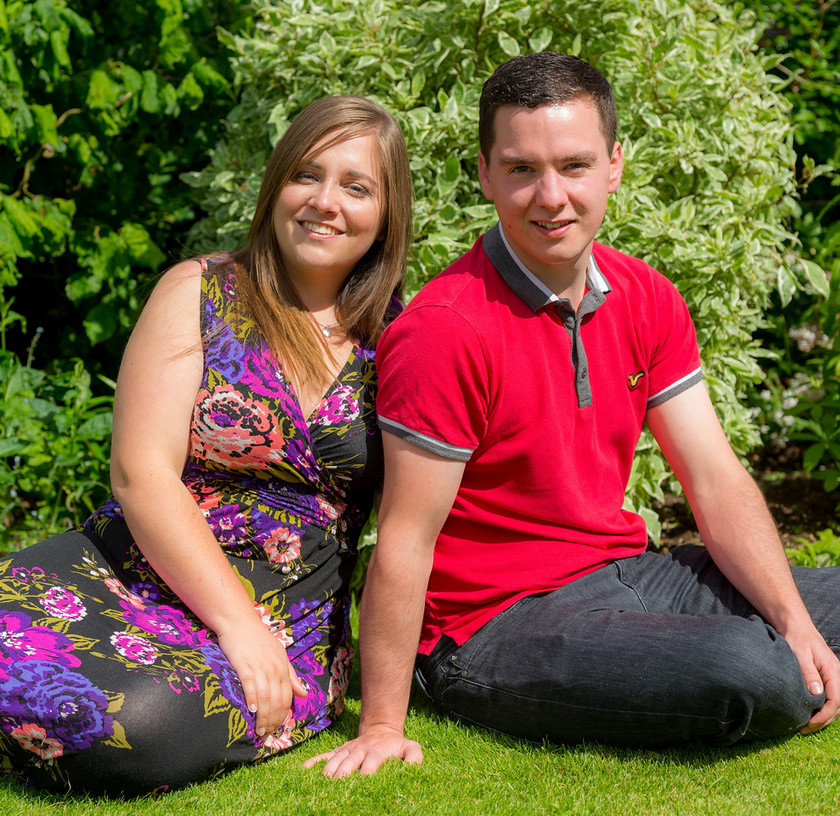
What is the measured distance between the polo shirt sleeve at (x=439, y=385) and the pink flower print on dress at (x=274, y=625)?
562 millimetres

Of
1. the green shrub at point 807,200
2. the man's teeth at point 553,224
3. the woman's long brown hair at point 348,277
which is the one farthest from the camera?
the green shrub at point 807,200

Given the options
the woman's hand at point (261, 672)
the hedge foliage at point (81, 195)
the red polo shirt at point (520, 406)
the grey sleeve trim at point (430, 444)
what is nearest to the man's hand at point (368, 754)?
the woman's hand at point (261, 672)

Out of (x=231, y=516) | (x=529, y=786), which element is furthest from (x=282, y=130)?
(x=529, y=786)

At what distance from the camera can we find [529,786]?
2.30 m

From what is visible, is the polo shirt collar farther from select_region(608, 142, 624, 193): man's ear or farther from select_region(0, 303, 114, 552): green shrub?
select_region(0, 303, 114, 552): green shrub

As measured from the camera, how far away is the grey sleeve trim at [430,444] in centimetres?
235

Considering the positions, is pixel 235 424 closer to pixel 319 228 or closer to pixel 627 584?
pixel 319 228

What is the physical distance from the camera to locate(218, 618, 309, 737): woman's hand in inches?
93.8

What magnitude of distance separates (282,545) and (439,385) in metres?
0.62

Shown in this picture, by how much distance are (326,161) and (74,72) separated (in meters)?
2.29

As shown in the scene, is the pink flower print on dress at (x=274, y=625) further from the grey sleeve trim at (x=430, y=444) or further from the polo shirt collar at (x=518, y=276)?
the polo shirt collar at (x=518, y=276)

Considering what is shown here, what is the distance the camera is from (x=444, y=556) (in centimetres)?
257

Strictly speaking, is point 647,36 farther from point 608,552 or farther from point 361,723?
point 361,723

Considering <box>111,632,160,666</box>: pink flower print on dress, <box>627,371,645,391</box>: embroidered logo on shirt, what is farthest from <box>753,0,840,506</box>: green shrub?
<box>111,632,160,666</box>: pink flower print on dress
